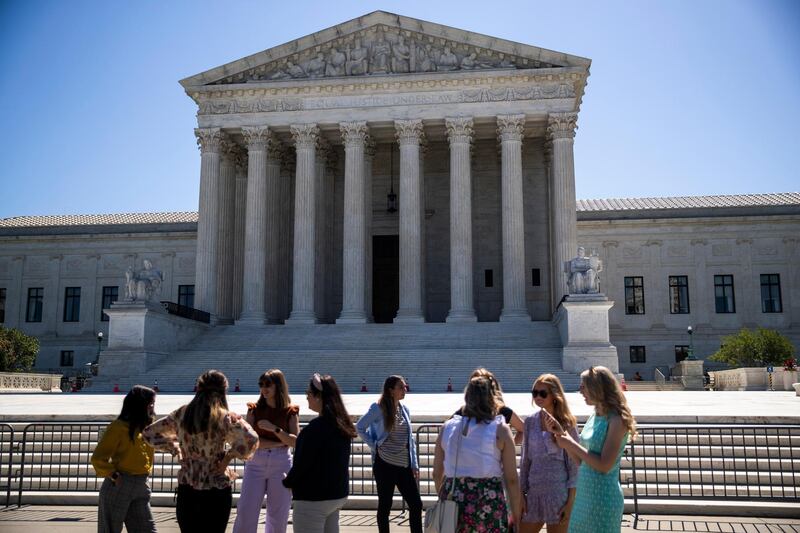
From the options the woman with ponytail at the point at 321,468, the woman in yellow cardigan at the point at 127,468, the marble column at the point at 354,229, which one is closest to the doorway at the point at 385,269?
the marble column at the point at 354,229

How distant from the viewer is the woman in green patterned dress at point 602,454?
6438 millimetres

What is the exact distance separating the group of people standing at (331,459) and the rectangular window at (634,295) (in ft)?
151

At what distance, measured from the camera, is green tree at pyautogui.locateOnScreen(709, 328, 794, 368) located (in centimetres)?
4097

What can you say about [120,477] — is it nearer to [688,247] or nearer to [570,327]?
[570,327]

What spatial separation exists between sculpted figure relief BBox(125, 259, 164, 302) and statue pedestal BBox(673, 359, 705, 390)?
84.5ft

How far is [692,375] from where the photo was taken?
126 feet

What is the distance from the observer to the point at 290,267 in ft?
158

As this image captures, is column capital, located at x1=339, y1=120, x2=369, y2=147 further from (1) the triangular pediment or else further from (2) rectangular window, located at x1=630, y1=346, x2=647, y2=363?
(2) rectangular window, located at x1=630, y1=346, x2=647, y2=363

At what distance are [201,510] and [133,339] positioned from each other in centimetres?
2985

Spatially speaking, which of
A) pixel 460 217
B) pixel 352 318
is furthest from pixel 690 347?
pixel 352 318

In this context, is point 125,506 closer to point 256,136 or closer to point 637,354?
point 256,136

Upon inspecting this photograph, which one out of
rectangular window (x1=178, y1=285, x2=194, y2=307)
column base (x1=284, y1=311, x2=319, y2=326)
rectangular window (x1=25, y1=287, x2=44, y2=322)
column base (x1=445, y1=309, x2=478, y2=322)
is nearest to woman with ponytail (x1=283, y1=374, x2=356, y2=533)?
column base (x1=445, y1=309, x2=478, y2=322)

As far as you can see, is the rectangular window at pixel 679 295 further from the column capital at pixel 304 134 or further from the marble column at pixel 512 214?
the column capital at pixel 304 134

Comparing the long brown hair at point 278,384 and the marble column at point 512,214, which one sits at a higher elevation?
the marble column at point 512,214
